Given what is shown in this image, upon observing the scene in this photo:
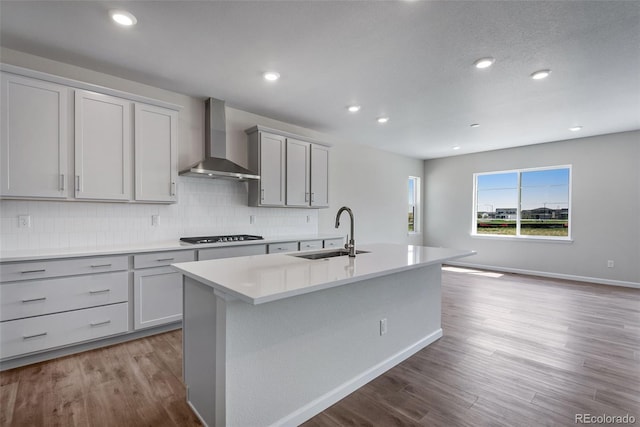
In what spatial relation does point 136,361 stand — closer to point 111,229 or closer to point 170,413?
point 170,413

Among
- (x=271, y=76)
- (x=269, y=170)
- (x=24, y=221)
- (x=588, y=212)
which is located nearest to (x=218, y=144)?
(x=269, y=170)

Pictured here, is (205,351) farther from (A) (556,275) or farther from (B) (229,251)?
(A) (556,275)

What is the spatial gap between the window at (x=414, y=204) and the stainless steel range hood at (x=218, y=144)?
4895 millimetres

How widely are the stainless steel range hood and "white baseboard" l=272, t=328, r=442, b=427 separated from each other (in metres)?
2.54

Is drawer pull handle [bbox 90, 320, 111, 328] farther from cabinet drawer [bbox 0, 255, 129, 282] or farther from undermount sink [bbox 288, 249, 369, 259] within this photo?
undermount sink [bbox 288, 249, 369, 259]

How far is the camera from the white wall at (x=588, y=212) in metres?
5.05

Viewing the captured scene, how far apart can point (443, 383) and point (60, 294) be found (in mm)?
3089

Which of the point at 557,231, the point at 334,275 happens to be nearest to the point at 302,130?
the point at 334,275

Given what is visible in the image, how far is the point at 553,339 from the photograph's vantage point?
117 inches

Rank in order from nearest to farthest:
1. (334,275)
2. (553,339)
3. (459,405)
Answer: (334,275) < (459,405) < (553,339)

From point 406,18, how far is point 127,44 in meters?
2.25

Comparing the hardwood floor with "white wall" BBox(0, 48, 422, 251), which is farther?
"white wall" BBox(0, 48, 422, 251)

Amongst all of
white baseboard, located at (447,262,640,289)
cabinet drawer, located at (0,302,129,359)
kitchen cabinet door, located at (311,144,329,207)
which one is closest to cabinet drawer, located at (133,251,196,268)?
cabinet drawer, located at (0,302,129,359)

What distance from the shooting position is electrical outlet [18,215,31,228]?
268 cm
